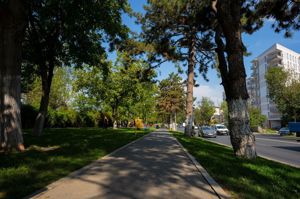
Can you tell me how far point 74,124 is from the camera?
49.6 metres

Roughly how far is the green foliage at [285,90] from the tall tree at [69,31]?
146 ft

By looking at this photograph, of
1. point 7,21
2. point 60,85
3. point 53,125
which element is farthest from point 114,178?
point 60,85

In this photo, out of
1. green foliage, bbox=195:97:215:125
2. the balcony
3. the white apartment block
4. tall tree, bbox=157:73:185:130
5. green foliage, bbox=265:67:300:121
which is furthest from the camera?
green foliage, bbox=195:97:215:125

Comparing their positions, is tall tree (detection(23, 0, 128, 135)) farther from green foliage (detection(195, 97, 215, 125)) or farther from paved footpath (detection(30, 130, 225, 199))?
green foliage (detection(195, 97, 215, 125))

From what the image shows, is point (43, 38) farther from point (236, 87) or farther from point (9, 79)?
point (236, 87)

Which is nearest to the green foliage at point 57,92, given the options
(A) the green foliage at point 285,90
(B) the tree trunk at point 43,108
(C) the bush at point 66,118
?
(C) the bush at point 66,118

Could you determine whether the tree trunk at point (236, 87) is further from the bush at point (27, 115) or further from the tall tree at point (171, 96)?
the tall tree at point (171, 96)

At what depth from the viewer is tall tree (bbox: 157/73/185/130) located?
2788 inches

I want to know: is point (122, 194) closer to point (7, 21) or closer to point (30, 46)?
point (7, 21)

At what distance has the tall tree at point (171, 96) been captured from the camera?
7081 cm

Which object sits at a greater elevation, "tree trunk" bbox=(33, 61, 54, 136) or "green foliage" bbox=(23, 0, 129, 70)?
"green foliage" bbox=(23, 0, 129, 70)

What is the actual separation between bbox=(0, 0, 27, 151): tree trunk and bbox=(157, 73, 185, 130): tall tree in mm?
58779

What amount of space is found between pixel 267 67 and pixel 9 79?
93.6 meters

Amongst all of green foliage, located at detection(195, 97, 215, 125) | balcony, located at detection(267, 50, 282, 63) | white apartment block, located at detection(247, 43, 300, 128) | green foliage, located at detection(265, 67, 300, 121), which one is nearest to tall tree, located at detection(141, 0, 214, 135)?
green foliage, located at detection(265, 67, 300, 121)
